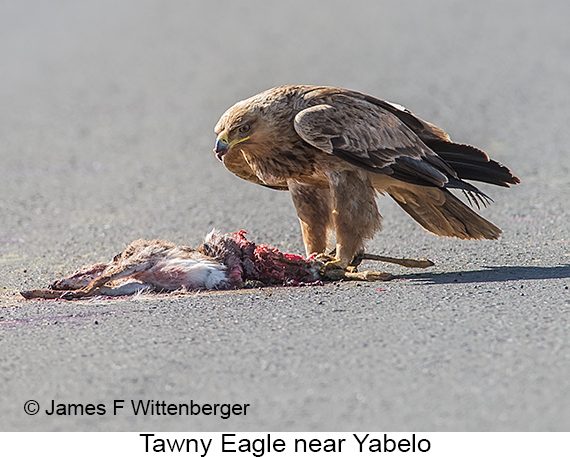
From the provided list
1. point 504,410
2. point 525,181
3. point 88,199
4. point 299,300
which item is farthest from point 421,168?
point 88,199

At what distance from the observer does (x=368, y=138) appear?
626 cm

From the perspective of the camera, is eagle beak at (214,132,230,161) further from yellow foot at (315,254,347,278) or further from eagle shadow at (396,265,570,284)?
eagle shadow at (396,265,570,284)

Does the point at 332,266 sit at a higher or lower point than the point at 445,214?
lower

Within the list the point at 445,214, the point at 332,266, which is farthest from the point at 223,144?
the point at 445,214

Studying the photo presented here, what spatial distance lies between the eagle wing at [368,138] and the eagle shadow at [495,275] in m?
0.72

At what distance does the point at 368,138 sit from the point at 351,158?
219 millimetres

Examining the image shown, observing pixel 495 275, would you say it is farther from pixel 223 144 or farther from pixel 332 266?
pixel 223 144

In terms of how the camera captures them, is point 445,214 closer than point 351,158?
No

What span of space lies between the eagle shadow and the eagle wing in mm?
721

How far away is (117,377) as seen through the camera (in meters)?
3.96

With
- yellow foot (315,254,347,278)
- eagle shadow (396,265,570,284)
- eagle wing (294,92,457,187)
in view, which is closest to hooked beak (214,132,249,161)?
eagle wing (294,92,457,187)

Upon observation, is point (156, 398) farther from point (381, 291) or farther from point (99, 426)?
point (381, 291)

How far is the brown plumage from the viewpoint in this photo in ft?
20.4

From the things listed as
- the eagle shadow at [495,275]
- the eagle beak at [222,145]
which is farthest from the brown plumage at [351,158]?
the eagle shadow at [495,275]
